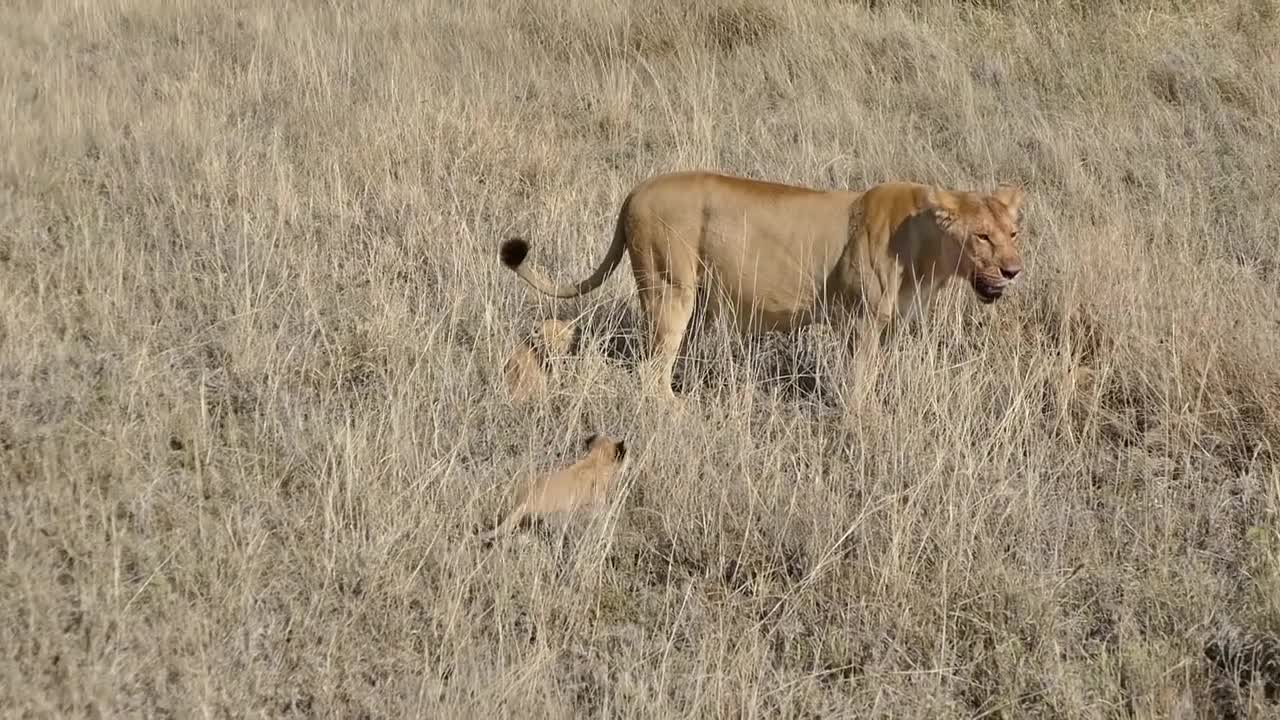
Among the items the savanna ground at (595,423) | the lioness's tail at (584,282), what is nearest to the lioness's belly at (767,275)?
the savanna ground at (595,423)

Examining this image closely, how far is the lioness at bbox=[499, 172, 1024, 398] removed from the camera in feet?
16.3

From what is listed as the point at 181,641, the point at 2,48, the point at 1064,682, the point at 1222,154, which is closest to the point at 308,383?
the point at 181,641

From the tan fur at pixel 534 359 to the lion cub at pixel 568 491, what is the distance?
681 mm

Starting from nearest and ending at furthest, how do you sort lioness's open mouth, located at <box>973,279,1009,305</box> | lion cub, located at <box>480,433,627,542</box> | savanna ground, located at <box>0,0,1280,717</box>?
savanna ground, located at <box>0,0,1280,717</box> < lion cub, located at <box>480,433,627,542</box> < lioness's open mouth, located at <box>973,279,1009,305</box>

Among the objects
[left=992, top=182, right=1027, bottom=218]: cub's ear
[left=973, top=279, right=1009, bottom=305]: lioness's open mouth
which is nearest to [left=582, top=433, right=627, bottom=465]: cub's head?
[left=973, top=279, right=1009, bottom=305]: lioness's open mouth

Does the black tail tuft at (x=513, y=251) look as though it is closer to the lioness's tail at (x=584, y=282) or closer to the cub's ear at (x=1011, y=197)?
the lioness's tail at (x=584, y=282)

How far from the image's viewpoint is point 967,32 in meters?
9.02

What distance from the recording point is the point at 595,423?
4578mm

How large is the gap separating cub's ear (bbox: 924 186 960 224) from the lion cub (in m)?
1.70

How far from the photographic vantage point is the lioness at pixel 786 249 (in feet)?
16.3

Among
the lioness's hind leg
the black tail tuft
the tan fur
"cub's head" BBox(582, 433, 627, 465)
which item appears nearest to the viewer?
"cub's head" BBox(582, 433, 627, 465)

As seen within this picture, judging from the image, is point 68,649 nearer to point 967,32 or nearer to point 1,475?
point 1,475

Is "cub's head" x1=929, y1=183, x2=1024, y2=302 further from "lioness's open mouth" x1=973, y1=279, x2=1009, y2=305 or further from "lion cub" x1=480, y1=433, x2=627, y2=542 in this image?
"lion cub" x1=480, y1=433, x2=627, y2=542

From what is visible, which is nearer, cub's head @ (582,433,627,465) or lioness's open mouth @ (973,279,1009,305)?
cub's head @ (582,433,627,465)
